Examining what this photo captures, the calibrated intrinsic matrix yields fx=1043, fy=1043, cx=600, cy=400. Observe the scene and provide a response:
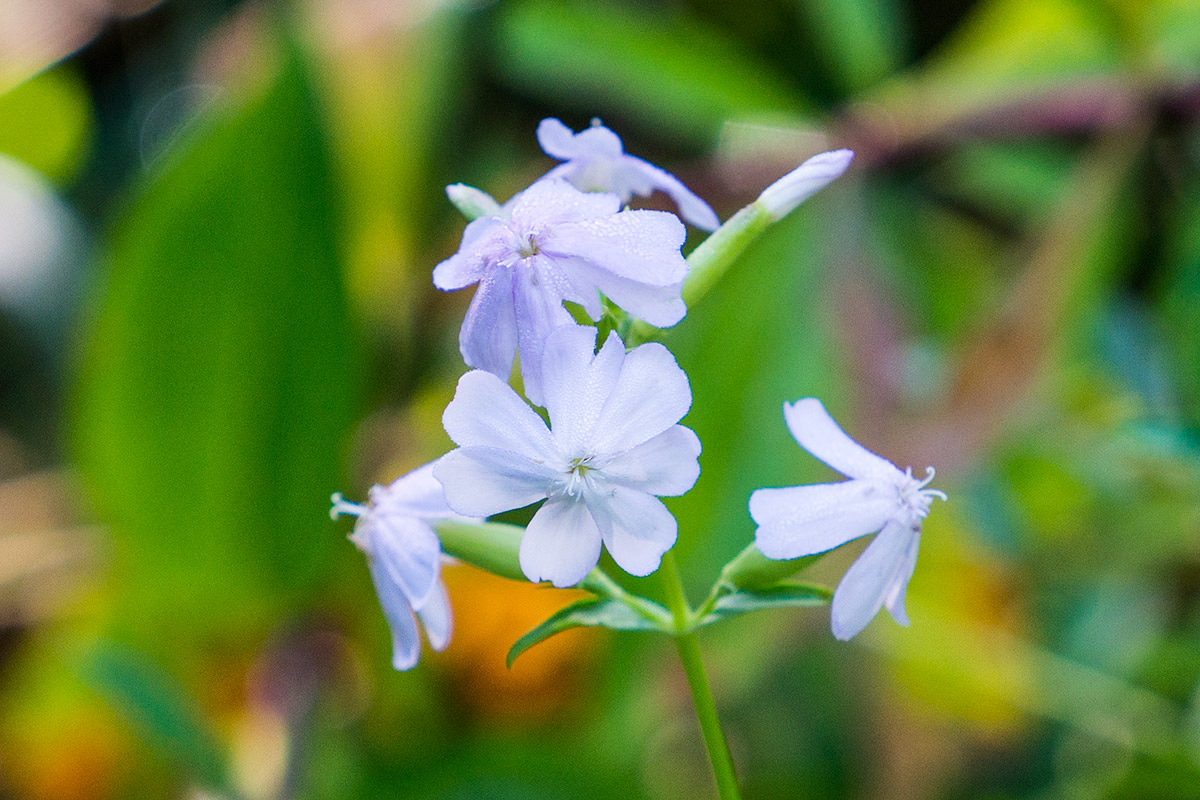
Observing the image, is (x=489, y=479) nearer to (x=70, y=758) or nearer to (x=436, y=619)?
(x=436, y=619)

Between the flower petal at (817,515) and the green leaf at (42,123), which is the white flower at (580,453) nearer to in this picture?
the flower petal at (817,515)

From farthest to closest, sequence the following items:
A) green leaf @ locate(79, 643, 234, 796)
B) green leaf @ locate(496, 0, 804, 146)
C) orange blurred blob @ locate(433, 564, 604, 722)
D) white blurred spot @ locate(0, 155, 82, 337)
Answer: white blurred spot @ locate(0, 155, 82, 337), green leaf @ locate(496, 0, 804, 146), orange blurred blob @ locate(433, 564, 604, 722), green leaf @ locate(79, 643, 234, 796)

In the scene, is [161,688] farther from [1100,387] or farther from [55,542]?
[1100,387]

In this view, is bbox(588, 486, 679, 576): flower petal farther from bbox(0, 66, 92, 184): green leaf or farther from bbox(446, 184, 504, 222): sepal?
bbox(0, 66, 92, 184): green leaf

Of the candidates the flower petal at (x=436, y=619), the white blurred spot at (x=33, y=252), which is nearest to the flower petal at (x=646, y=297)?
the flower petal at (x=436, y=619)

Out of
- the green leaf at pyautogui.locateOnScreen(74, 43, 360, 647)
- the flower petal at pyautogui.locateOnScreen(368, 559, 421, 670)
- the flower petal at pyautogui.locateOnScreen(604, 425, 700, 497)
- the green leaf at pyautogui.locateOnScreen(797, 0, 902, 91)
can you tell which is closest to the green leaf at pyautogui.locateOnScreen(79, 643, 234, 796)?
the green leaf at pyautogui.locateOnScreen(74, 43, 360, 647)
